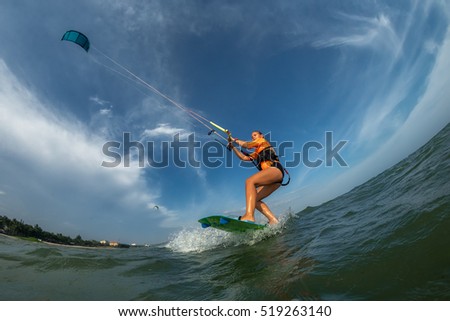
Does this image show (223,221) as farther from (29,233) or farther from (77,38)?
(29,233)

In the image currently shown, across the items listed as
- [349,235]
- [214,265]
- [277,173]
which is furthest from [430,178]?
[214,265]

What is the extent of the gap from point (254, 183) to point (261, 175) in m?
0.45

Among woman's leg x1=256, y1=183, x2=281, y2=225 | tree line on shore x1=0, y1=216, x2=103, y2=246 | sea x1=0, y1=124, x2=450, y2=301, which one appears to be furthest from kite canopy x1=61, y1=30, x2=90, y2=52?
tree line on shore x1=0, y1=216, x2=103, y2=246

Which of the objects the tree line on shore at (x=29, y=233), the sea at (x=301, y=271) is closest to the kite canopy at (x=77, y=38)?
the sea at (x=301, y=271)

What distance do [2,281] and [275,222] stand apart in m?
8.21

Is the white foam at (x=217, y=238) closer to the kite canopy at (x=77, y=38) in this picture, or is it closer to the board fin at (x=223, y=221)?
the board fin at (x=223, y=221)

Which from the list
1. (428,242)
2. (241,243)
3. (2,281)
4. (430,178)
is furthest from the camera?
(241,243)

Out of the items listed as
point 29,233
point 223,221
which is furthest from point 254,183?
point 29,233

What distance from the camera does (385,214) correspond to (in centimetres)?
682

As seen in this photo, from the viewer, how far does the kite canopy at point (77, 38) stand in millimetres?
13961

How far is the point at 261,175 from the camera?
976cm

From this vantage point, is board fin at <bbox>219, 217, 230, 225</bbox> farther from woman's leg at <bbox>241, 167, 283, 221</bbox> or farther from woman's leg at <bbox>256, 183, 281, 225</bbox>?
woman's leg at <bbox>256, 183, 281, 225</bbox>
